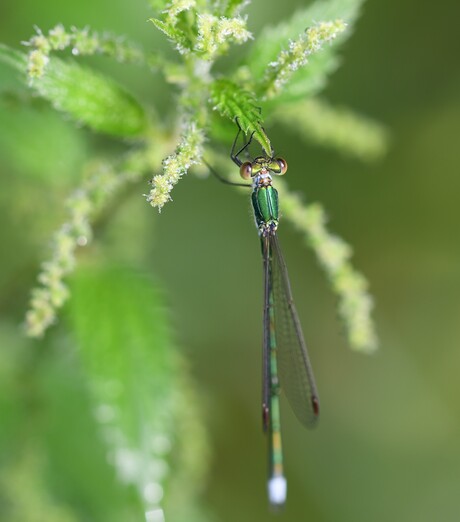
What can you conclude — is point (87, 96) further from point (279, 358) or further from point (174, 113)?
point (279, 358)

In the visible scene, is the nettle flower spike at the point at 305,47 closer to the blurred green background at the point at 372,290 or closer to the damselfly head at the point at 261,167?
the damselfly head at the point at 261,167

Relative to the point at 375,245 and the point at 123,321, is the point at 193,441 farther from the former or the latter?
the point at 375,245

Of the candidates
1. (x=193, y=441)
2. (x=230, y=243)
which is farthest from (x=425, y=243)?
(x=193, y=441)

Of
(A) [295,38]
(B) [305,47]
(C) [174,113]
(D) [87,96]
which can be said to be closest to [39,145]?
(C) [174,113]

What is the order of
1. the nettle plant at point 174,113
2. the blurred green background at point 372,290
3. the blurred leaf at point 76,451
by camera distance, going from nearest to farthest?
the nettle plant at point 174,113
the blurred leaf at point 76,451
the blurred green background at point 372,290

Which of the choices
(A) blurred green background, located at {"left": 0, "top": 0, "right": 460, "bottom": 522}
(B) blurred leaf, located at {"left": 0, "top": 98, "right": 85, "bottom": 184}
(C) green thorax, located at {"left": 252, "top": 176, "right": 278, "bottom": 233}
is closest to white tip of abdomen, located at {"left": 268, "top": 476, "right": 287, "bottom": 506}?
(A) blurred green background, located at {"left": 0, "top": 0, "right": 460, "bottom": 522}

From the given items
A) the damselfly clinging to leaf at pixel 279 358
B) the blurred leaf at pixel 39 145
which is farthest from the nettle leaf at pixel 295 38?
the blurred leaf at pixel 39 145
